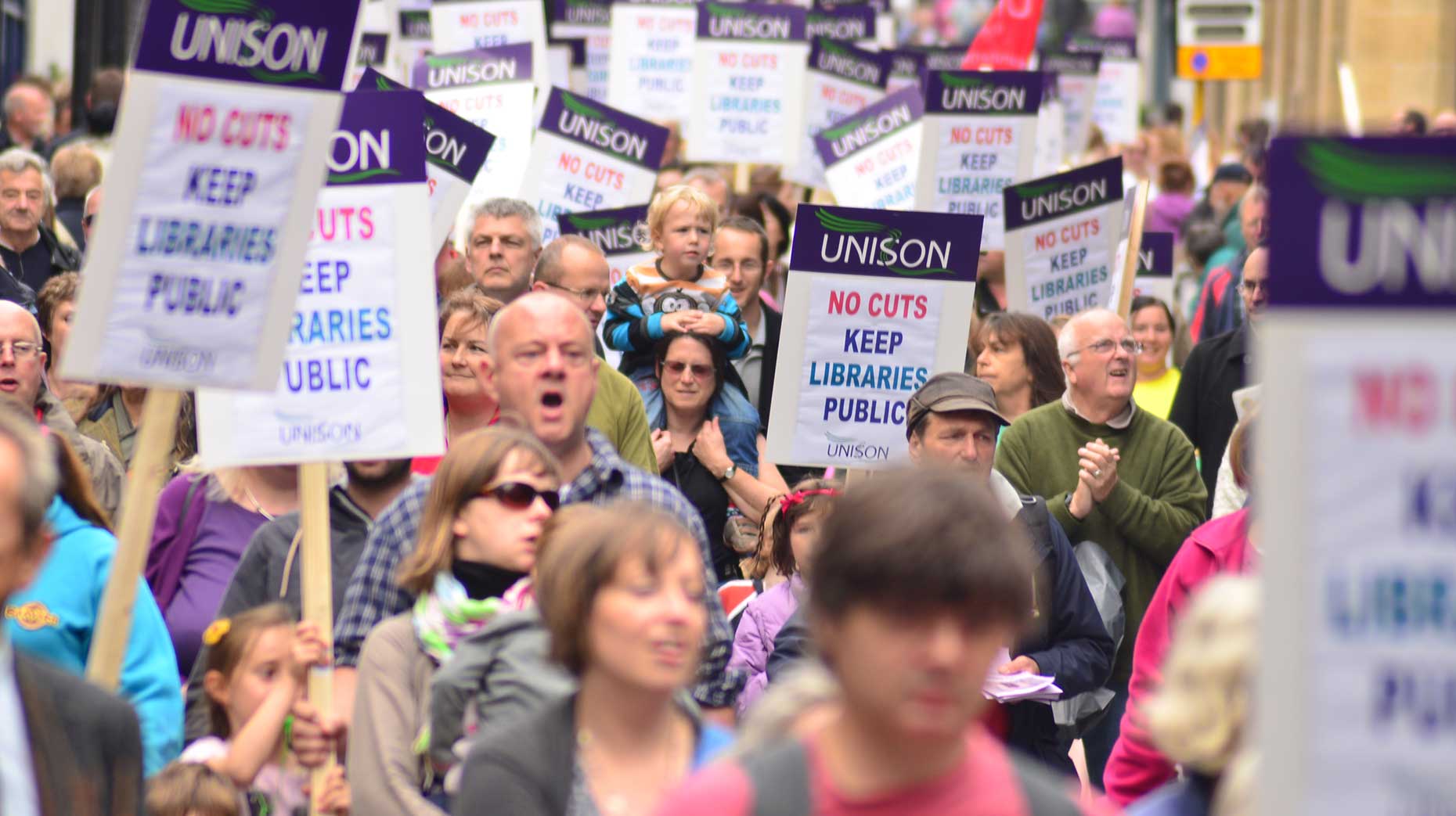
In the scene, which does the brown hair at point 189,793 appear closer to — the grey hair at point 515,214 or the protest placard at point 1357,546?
the protest placard at point 1357,546

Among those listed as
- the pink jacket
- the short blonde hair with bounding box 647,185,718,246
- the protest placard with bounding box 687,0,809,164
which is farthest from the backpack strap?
the protest placard with bounding box 687,0,809,164

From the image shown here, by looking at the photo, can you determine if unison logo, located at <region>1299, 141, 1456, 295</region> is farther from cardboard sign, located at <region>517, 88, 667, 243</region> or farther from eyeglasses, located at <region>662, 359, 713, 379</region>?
cardboard sign, located at <region>517, 88, 667, 243</region>

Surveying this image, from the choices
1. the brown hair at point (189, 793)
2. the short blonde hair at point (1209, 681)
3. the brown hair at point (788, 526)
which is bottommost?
the brown hair at point (189, 793)

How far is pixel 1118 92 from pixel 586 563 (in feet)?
73.1

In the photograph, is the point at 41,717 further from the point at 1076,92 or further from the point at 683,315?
the point at 1076,92

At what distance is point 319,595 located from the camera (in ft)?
17.2

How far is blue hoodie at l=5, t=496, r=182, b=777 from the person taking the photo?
5234 mm

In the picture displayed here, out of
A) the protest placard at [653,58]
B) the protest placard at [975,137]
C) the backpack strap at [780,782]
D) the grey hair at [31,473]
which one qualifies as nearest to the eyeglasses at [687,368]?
the protest placard at [975,137]

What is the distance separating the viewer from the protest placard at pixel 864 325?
8.09 meters

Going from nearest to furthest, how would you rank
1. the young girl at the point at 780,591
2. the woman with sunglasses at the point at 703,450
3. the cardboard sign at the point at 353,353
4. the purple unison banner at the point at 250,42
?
the purple unison banner at the point at 250,42
the cardboard sign at the point at 353,353
the young girl at the point at 780,591
the woman with sunglasses at the point at 703,450

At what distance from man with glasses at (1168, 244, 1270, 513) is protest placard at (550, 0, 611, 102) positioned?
36.4 feet

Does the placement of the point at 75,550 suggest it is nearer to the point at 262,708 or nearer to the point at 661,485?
the point at 262,708

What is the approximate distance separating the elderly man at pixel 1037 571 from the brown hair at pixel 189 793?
2477mm

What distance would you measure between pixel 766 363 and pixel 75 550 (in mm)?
4964
